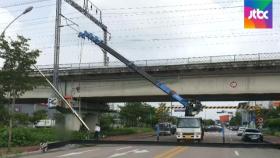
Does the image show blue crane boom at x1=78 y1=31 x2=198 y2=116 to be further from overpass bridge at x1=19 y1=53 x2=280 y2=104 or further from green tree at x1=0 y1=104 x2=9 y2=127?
green tree at x1=0 y1=104 x2=9 y2=127

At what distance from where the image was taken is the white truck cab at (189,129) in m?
43.4

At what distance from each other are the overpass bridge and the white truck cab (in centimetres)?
612

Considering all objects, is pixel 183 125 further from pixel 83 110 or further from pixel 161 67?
pixel 83 110

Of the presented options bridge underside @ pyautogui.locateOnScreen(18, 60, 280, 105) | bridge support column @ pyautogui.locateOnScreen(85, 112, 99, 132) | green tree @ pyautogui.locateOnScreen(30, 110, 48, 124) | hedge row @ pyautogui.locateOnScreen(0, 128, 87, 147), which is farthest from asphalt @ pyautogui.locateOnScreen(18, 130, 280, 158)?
green tree @ pyautogui.locateOnScreen(30, 110, 48, 124)

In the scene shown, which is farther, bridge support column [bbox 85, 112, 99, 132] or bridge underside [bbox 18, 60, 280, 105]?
bridge support column [bbox 85, 112, 99, 132]

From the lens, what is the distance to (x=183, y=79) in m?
51.0

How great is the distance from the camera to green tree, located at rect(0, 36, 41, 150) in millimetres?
30172

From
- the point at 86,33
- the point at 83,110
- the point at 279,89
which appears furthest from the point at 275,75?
the point at 83,110

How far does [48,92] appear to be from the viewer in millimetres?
57219

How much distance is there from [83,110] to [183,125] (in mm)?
19280

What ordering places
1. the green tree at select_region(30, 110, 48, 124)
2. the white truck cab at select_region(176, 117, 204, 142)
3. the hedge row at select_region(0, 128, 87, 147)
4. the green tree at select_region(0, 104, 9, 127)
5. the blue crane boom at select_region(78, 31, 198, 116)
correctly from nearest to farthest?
1. the green tree at select_region(0, 104, 9, 127)
2. the hedge row at select_region(0, 128, 87, 147)
3. the white truck cab at select_region(176, 117, 204, 142)
4. the blue crane boom at select_region(78, 31, 198, 116)
5. the green tree at select_region(30, 110, 48, 124)

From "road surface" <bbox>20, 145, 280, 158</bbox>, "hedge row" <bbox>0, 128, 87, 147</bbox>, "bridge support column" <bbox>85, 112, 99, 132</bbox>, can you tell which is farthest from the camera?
"bridge support column" <bbox>85, 112, 99, 132</bbox>

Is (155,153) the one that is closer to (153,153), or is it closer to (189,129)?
(153,153)

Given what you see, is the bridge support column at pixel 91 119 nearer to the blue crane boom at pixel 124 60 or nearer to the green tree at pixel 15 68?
the blue crane boom at pixel 124 60
